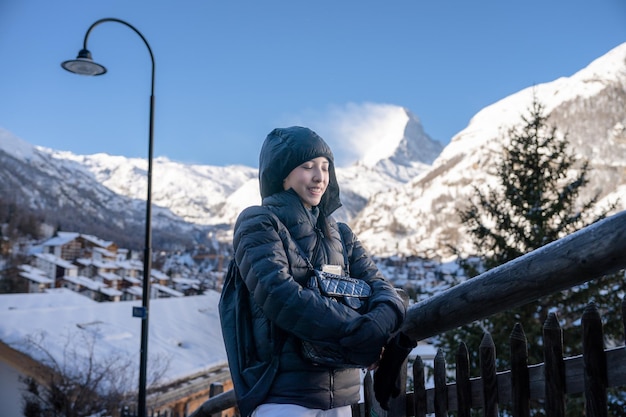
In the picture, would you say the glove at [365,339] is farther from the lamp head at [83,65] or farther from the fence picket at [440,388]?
the lamp head at [83,65]

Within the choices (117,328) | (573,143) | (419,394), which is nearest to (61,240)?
(117,328)

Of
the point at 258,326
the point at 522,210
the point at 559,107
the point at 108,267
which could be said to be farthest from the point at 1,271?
the point at 559,107

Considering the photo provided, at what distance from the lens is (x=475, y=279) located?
1.84 m

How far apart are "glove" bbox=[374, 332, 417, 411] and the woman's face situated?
0.56m

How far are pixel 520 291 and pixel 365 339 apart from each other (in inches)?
19.1

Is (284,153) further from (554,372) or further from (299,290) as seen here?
(554,372)

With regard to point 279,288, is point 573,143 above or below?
above

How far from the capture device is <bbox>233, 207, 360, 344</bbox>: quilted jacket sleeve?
1563 mm

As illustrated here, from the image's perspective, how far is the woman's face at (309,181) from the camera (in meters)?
1.95

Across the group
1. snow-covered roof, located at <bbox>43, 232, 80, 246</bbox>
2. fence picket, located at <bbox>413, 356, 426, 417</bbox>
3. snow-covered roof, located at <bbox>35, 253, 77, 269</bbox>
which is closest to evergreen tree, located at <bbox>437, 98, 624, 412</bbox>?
fence picket, located at <bbox>413, 356, 426, 417</bbox>

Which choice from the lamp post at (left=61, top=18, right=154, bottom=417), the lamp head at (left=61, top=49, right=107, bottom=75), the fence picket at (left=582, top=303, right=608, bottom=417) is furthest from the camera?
the lamp head at (left=61, top=49, right=107, bottom=75)

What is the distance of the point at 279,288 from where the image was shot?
1.60m

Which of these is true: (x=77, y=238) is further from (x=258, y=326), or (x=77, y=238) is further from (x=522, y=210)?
(x=258, y=326)

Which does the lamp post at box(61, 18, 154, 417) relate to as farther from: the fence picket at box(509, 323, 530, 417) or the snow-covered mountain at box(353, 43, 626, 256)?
the snow-covered mountain at box(353, 43, 626, 256)
